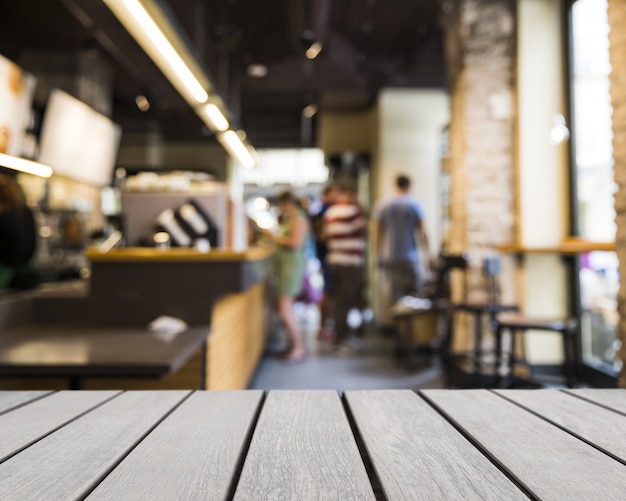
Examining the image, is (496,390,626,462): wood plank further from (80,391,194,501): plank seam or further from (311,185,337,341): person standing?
(311,185,337,341): person standing

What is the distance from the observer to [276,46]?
23.6 feet

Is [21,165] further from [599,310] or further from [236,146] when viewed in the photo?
[599,310]

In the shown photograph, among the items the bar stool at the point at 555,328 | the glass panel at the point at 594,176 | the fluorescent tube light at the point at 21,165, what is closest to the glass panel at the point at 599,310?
the glass panel at the point at 594,176

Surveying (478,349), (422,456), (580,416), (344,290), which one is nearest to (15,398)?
(422,456)

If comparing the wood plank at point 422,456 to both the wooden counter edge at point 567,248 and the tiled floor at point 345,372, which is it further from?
the tiled floor at point 345,372

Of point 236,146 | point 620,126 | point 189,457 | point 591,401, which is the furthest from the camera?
point 236,146

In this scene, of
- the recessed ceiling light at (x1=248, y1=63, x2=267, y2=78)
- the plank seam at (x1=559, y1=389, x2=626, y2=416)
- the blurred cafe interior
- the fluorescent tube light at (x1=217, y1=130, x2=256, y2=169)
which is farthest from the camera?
the recessed ceiling light at (x1=248, y1=63, x2=267, y2=78)

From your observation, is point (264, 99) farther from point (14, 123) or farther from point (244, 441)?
point (244, 441)

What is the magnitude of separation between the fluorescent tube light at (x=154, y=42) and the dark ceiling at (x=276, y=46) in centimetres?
32

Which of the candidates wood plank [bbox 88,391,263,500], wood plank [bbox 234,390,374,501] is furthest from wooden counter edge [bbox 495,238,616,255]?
wood plank [bbox 88,391,263,500]

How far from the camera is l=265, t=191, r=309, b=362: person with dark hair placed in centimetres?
514

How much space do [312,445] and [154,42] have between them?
2.80 metres

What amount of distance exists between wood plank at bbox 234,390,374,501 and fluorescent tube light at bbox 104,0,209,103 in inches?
88.8

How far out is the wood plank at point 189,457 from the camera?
2.34 feet
